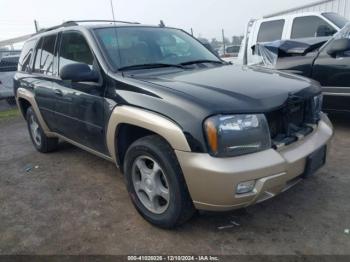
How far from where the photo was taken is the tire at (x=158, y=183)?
98.1 inches

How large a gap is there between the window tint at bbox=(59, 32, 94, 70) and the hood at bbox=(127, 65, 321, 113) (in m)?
0.71

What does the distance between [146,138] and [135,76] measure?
608 millimetres

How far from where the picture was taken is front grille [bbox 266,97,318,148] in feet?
8.33

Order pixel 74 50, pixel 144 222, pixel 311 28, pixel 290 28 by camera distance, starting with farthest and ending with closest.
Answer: pixel 290 28 < pixel 311 28 < pixel 74 50 < pixel 144 222

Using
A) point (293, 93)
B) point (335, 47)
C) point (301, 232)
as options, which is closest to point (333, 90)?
point (335, 47)

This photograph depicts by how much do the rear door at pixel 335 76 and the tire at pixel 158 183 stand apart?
10.5 ft

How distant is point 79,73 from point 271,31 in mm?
5296

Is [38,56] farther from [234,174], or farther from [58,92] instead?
[234,174]

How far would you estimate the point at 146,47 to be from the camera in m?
3.48

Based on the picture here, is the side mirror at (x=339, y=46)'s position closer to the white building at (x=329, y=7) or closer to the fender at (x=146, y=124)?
the fender at (x=146, y=124)

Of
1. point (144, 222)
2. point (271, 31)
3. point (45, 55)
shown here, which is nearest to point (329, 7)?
point (271, 31)

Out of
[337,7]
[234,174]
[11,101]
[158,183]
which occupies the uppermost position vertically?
[337,7]

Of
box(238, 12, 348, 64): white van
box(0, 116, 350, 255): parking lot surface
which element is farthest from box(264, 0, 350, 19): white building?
box(0, 116, 350, 255): parking lot surface

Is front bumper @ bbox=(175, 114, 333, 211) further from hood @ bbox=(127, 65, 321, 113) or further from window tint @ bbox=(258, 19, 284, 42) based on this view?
window tint @ bbox=(258, 19, 284, 42)
